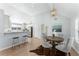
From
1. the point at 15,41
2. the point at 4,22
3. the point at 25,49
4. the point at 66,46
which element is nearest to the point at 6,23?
the point at 4,22

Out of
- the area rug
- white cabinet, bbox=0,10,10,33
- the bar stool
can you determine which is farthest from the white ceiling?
the area rug

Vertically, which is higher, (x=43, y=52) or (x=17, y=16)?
(x=17, y=16)

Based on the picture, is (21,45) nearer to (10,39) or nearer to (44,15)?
(10,39)

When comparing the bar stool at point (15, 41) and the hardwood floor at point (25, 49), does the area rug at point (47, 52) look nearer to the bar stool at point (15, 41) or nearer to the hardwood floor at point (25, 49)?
the hardwood floor at point (25, 49)

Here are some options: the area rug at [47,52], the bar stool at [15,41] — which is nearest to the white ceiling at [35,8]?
the bar stool at [15,41]

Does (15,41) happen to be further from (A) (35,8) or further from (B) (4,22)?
(A) (35,8)

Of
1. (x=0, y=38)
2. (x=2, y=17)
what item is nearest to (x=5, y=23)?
(x=2, y=17)

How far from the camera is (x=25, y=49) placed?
2723mm

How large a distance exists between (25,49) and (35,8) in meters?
0.82

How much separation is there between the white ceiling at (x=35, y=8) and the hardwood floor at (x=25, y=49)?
1.76 ft

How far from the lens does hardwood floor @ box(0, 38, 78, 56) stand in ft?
8.84

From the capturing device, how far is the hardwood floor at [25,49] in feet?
8.84

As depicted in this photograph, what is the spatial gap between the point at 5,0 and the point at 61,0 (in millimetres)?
1069

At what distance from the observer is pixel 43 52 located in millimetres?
2748
